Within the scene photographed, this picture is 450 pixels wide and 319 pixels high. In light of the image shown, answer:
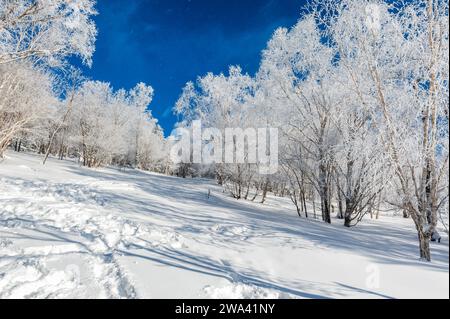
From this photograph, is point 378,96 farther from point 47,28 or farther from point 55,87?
point 55,87

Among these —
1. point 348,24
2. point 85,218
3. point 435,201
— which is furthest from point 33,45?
point 435,201

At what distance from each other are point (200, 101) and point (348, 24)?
12.9 m

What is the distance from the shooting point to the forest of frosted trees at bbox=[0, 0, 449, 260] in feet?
15.5

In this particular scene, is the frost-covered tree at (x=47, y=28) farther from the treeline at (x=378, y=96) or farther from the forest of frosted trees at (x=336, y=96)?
the treeline at (x=378, y=96)

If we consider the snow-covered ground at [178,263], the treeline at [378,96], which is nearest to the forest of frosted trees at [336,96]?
the treeline at [378,96]

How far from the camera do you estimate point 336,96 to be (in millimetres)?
9438

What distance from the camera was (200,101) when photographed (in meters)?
17.7

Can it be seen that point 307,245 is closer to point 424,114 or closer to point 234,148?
point 424,114

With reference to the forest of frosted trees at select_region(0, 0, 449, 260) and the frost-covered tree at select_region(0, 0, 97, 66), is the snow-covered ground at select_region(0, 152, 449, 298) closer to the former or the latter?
the forest of frosted trees at select_region(0, 0, 449, 260)

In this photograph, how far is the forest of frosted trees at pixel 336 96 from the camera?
473 cm

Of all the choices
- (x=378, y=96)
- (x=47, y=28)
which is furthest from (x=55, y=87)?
(x=378, y=96)
